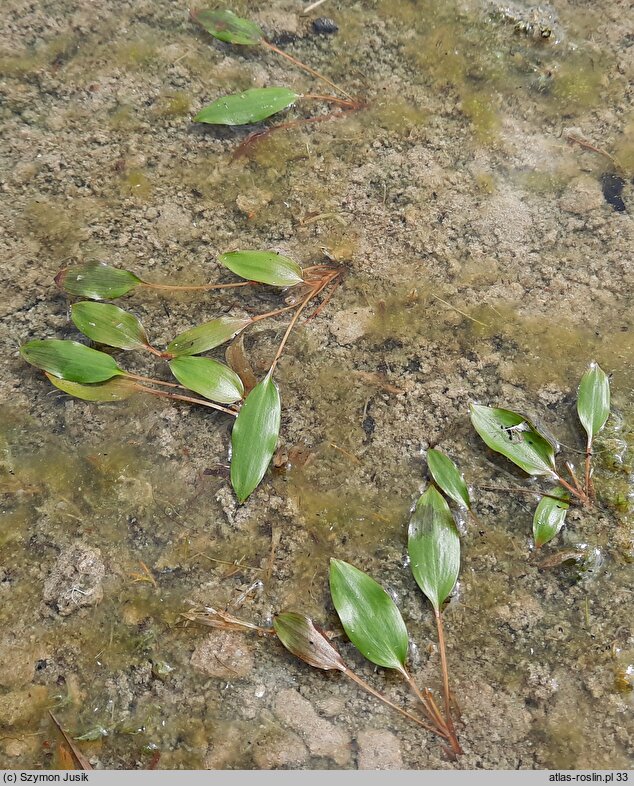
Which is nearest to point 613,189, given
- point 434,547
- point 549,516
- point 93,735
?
point 549,516

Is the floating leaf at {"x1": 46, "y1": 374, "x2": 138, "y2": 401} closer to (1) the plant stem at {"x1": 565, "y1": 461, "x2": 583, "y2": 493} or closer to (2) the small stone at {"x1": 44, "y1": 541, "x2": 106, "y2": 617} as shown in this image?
(2) the small stone at {"x1": 44, "y1": 541, "x2": 106, "y2": 617}

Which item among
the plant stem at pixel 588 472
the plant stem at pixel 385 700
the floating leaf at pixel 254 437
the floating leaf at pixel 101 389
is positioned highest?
the plant stem at pixel 588 472

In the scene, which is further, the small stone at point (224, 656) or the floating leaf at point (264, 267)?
Result: the floating leaf at point (264, 267)

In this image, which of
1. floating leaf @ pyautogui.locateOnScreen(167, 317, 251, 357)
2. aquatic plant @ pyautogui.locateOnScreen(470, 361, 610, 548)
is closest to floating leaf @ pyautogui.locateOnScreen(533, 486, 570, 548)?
aquatic plant @ pyautogui.locateOnScreen(470, 361, 610, 548)

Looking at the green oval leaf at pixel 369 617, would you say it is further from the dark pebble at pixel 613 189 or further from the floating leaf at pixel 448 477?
the dark pebble at pixel 613 189

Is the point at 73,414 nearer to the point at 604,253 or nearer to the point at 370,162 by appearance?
the point at 370,162

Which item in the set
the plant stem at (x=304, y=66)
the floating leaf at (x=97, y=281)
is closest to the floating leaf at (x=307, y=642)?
the floating leaf at (x=97, y=281)

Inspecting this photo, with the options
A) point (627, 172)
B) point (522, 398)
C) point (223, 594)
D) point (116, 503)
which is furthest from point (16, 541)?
point (627, 172)
